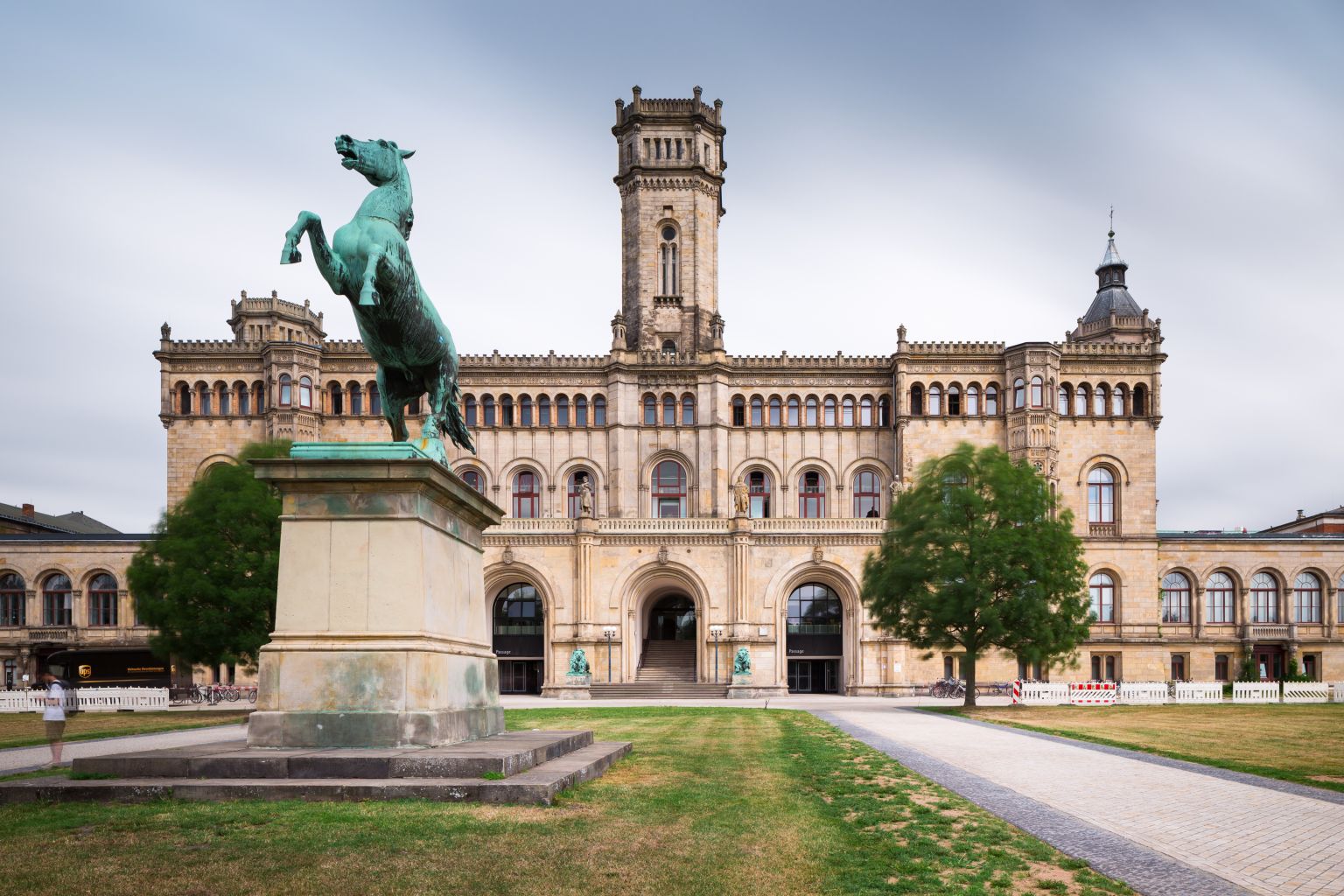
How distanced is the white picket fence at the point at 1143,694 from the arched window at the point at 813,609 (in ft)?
48.7

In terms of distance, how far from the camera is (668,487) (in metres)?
62.1

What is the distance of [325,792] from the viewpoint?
10.7 m

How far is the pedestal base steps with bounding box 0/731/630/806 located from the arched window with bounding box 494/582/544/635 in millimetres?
45887

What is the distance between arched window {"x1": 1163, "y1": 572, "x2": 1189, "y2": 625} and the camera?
6194cm

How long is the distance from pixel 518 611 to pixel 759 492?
15.1 m

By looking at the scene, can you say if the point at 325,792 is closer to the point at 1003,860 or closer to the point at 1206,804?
the point at 1003,860

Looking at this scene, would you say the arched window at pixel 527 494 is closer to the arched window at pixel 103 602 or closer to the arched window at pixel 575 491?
the arched window at pixel 575 491

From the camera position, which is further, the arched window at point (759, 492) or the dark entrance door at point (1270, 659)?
the arched window at point (759, 492)

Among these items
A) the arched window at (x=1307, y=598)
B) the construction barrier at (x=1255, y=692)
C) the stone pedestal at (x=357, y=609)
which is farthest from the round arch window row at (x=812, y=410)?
the stone pedestal at (x=357, y=609)

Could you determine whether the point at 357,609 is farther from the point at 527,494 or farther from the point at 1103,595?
the point at 1103,595

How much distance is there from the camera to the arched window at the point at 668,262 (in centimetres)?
6438

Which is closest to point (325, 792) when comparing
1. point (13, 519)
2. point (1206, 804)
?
point (1206, 804)

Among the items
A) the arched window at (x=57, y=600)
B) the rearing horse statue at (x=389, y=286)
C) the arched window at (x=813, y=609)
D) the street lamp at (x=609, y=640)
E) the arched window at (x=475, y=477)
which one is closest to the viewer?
the rearing horse statue at (x=389, y=286)

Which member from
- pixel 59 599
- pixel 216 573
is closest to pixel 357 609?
pixel 216 573
